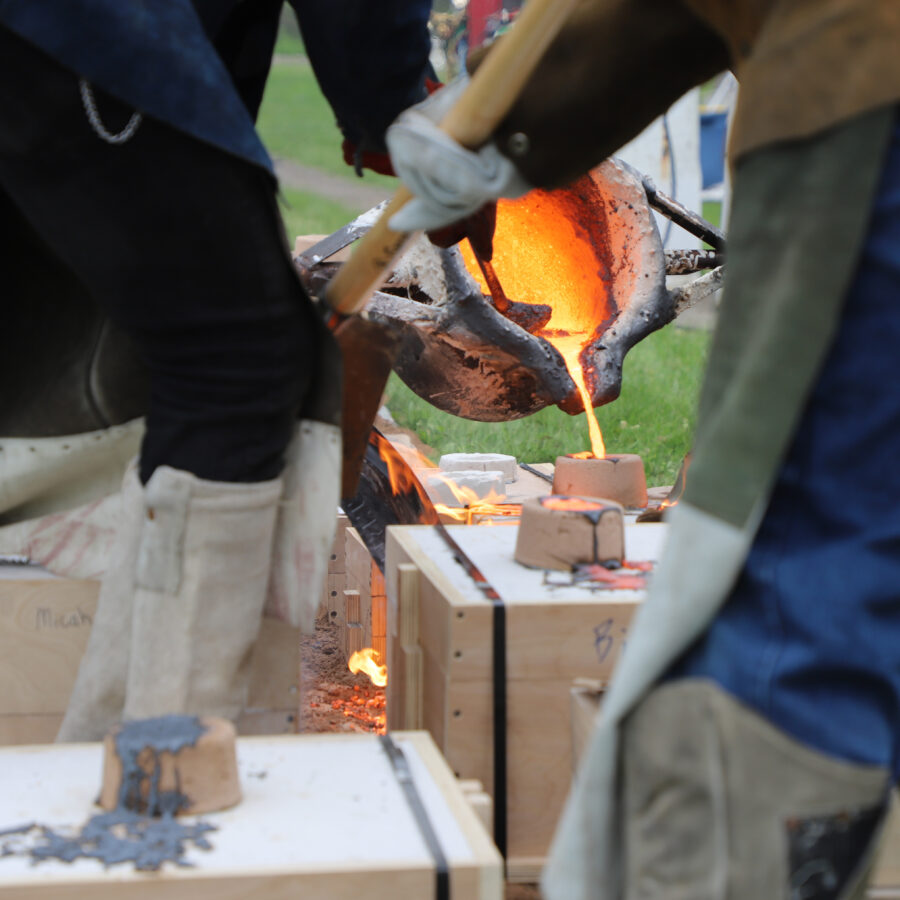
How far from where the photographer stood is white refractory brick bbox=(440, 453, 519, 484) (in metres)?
4.47

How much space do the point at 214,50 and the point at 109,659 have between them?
1.02 meters

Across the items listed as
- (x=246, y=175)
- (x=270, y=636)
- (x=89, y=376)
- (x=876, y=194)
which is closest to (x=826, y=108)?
(x=876, y=194)

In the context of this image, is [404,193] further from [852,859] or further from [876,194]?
[852,859]

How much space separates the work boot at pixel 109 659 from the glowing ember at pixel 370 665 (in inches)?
56.2

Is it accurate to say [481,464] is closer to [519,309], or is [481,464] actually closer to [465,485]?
[465,485]

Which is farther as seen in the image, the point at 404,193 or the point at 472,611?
the point at 472,611

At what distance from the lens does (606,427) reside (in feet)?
24.4

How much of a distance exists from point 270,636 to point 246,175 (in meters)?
0.82

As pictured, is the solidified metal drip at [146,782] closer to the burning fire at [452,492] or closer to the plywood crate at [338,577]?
the burning fire at [452,492]

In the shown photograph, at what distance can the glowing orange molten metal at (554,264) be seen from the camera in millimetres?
4352

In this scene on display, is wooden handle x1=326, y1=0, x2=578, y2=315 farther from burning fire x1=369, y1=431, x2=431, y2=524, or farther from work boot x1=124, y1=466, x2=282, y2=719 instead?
burning fire x1=369, y1=431, x2=431, y2=524

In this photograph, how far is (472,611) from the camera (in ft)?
7.09

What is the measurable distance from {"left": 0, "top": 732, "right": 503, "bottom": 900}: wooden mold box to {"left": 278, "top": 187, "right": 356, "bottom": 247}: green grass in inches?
478

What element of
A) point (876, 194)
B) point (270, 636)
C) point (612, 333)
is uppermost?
point (612, 333)
